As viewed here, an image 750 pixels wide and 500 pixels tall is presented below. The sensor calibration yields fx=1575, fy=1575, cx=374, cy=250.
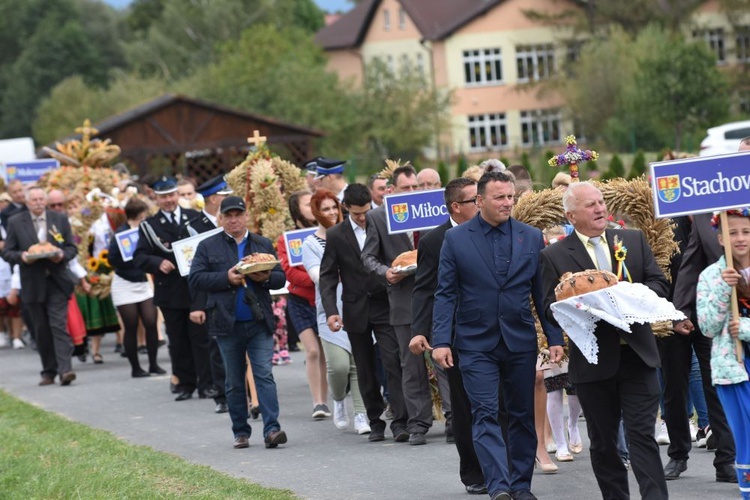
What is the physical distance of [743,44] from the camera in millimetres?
77125

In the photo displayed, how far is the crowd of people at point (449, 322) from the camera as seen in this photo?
9.10 meters

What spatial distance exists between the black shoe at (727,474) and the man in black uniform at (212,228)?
5.50 meters

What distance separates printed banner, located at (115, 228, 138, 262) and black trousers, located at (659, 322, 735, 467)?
8357 millimetres

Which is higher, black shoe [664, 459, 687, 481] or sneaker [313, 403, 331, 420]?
sneaker [313, 403, 331, 420]

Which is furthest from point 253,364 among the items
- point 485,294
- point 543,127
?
point 543,127

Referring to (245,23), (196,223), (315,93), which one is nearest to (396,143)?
(315,93)

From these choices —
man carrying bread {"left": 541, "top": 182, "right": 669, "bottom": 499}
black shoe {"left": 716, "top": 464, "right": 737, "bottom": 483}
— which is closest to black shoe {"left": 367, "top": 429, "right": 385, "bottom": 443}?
black shoe {"left": 716, "top": 464, "right": 737, "bottom": 483}

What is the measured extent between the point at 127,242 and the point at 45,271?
0.99 metres

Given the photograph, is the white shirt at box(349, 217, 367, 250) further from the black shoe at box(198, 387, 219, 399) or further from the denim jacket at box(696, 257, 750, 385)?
the denim jacket at box(696, 257, 750, 385)

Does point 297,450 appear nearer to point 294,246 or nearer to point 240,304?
point 240,304

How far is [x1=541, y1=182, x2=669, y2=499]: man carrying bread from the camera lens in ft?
29.4

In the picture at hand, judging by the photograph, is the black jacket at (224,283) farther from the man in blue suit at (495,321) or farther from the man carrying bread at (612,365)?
the man carrying bread at (612,365)

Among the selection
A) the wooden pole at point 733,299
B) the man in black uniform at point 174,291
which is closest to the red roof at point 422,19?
the man in black uniform at point 174,291

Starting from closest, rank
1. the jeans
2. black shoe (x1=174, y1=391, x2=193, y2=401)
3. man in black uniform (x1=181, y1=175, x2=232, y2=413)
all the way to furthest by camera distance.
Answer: the jeans
man in black uniform (x1=181, y1=175, x2=232, y2=413)
black shoe (x1=174, y1=391, x2=193, y2=401)
